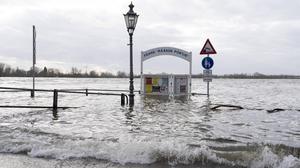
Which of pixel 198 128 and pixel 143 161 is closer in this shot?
pixel 143 161

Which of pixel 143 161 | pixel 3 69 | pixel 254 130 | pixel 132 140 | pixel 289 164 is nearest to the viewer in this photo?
pixel 289 164

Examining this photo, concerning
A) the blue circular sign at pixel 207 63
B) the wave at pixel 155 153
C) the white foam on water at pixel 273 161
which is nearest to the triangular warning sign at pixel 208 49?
the blue circular sign at pixel 207 63

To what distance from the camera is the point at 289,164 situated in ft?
20.6

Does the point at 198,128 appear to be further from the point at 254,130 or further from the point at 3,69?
the point at 3,69

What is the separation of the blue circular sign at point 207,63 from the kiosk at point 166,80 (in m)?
3.52

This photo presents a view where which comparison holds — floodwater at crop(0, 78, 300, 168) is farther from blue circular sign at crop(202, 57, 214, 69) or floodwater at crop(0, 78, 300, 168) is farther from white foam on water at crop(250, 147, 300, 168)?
blue circular sign at crop(202, 57, 214, 69)

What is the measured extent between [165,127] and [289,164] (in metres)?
4.78

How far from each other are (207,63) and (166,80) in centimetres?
424

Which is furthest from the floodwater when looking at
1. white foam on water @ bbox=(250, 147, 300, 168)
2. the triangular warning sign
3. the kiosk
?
the kiosk

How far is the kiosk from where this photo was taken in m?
25.2

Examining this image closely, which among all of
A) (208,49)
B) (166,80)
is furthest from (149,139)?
(166,80)

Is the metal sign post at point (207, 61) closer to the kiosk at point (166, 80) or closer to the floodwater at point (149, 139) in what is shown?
the kiosk at point (166, 80)

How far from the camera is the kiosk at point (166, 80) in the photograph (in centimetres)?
2519

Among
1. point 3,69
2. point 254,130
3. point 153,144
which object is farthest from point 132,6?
point 3,69
